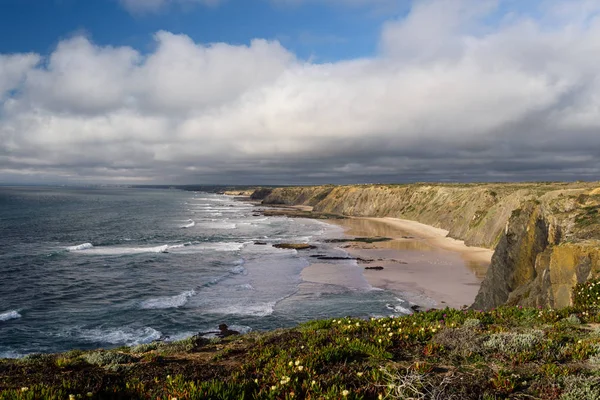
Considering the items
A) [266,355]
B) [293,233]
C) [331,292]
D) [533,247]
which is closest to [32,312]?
[331,292]

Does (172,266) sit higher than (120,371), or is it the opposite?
(120,371)

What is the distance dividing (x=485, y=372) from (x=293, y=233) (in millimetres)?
72374

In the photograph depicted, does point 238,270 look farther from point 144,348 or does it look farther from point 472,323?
point 472,323

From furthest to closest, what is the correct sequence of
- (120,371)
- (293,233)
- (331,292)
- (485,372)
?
(293,233)
(331,292)
(120,371)
(485,372)

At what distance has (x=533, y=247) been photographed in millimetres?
24000

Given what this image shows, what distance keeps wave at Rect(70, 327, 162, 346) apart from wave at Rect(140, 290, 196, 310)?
4785 mm

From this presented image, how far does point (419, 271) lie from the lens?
1674 inches

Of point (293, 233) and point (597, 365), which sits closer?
point (597, 365)

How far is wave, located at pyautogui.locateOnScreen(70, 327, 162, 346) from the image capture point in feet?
72.6

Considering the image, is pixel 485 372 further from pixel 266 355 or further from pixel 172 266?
pixel 172 266

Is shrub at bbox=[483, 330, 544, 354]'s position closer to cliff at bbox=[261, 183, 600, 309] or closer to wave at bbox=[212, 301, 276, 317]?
cliff at bbox=[261, 183, 600, 309]

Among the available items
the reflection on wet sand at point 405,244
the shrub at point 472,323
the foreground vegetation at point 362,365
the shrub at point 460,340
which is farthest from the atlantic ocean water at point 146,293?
the shrub at point 460,340

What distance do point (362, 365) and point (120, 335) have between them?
20.6 meters

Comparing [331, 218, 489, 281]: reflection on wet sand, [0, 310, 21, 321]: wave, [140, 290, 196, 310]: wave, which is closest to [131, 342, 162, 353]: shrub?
[140, 290, 196, 310]: wave
